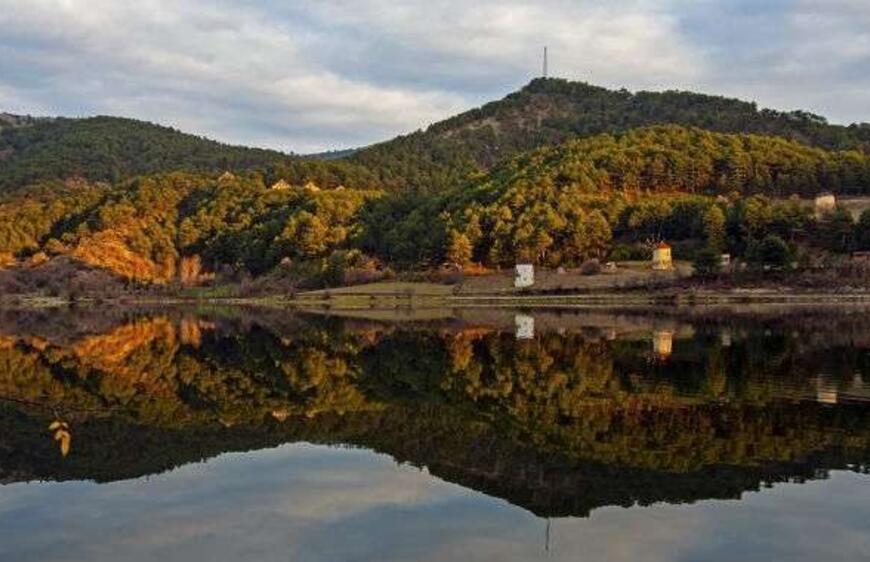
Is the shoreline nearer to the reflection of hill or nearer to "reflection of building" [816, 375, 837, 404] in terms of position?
"reflection of building" [816, 375, 837, 404]

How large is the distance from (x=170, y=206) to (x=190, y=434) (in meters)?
160

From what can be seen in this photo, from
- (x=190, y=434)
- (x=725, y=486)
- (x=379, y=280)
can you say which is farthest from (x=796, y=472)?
(x=379, y=280)

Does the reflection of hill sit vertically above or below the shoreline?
above

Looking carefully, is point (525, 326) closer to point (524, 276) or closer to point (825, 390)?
point (825, 390)

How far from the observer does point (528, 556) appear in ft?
46.9

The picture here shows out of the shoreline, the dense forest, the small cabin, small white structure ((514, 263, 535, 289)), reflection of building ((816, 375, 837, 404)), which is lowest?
the shoreline

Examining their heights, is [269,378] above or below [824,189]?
below

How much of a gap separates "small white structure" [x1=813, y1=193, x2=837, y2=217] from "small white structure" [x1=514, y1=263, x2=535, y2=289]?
130 ft

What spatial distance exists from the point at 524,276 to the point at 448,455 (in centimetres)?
8762

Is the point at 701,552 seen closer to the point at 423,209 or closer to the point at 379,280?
the point at 379,280

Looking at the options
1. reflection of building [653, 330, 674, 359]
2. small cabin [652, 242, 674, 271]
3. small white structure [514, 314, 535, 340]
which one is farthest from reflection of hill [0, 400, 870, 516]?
small cabin [652, 242, 674, 271]

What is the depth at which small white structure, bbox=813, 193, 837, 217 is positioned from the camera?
388ft

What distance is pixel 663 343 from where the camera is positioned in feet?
156

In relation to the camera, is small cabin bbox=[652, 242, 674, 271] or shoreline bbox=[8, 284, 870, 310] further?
small cabin bbox=[652, 242, 674, 271]
